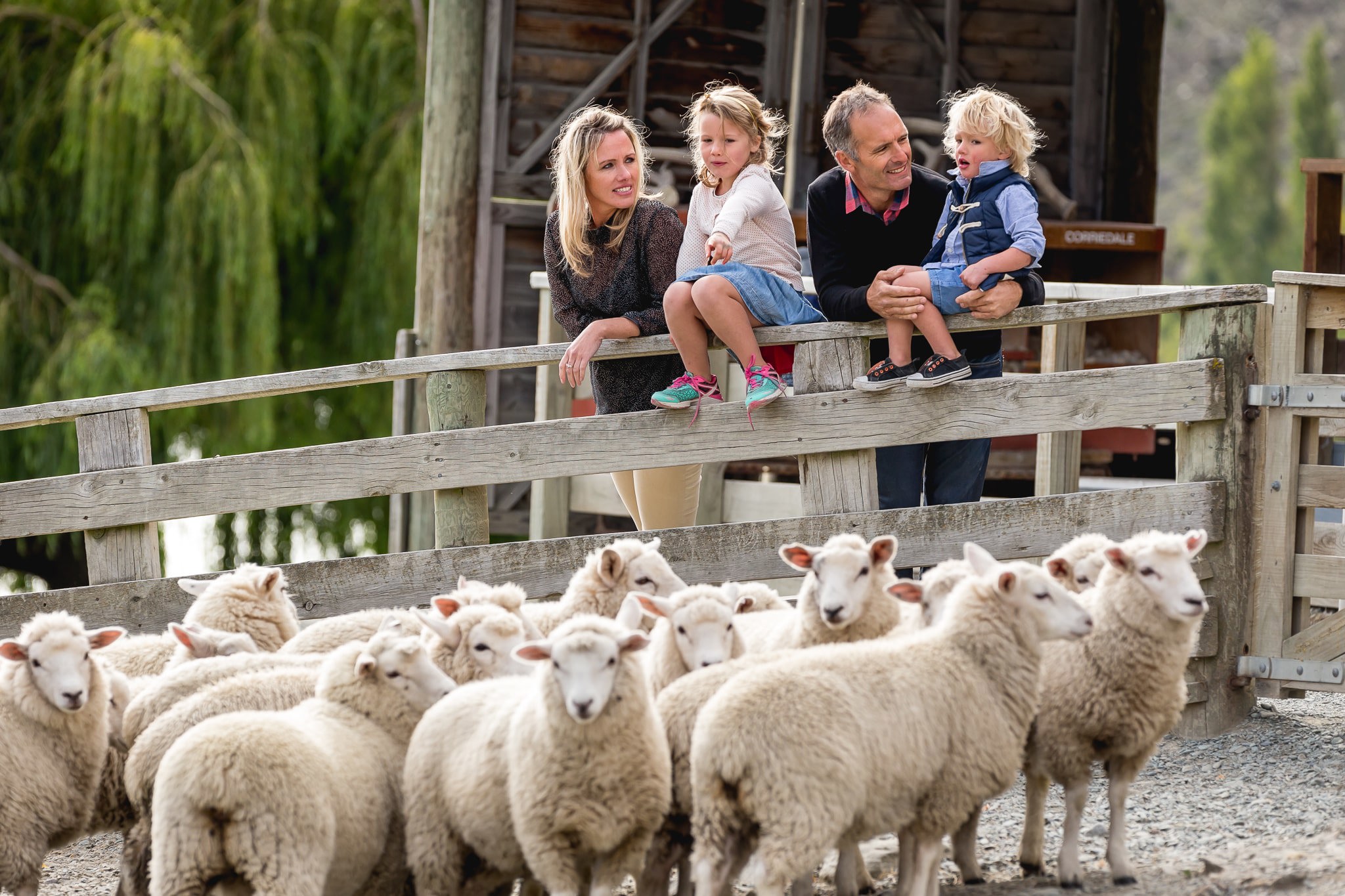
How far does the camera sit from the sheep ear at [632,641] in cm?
401

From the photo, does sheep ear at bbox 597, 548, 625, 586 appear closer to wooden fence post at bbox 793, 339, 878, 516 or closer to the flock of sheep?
the flock of sheep

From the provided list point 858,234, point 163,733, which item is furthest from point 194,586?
point 858,234

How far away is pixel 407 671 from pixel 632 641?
2.90 feet

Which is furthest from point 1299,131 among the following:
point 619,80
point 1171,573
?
point 1171,573

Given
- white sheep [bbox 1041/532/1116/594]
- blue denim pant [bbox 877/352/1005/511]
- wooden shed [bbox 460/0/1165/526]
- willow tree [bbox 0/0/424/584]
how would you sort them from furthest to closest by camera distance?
willow tree [bbox 0/0/424/584], wooden shed [bbox 460/0/1165/526], blue denim pant [bbox 877/352/1005/511], white sheep [bbox 1041/532/1116/594]

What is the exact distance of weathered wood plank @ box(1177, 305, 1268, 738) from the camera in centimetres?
565

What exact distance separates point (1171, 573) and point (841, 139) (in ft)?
6.72

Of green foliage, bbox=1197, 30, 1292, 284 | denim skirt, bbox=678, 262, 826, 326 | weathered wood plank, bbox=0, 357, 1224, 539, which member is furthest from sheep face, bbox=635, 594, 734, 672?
green foliage, bbox=1197, 30, 1292, 284

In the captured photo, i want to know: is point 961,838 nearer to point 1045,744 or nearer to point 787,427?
point 1045,744

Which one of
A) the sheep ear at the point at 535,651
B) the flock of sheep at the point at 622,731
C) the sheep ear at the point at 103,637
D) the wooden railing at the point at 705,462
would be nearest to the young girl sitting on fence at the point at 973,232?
the wooden railing at the point at 705,462

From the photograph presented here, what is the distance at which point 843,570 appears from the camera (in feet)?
15.0

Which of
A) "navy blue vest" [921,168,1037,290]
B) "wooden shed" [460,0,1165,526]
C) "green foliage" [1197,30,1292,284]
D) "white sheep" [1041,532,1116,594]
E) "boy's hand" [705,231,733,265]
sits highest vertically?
"green foliage" [1197,30,1292,284]

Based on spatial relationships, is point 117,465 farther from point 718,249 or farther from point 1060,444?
point 1060,444

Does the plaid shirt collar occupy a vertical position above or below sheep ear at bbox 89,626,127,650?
above
